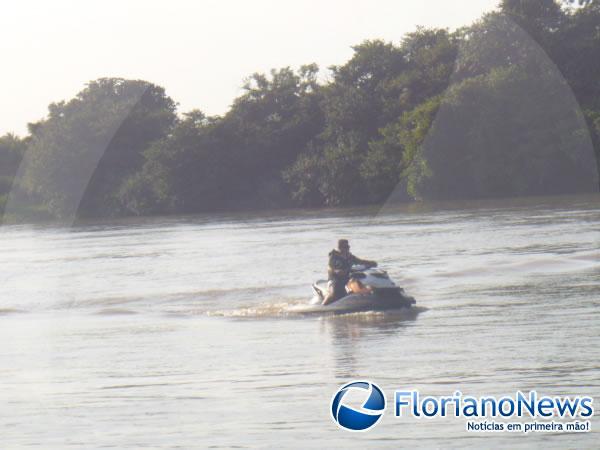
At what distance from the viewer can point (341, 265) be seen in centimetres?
2081

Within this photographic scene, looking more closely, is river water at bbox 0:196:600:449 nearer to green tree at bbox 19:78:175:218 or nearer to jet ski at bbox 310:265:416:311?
jet ski at bbox 310:265:416:311

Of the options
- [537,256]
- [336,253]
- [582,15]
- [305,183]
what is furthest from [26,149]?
[336,253]

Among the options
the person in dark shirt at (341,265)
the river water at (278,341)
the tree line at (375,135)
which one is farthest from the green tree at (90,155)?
the person in dark shirt at (341,265)

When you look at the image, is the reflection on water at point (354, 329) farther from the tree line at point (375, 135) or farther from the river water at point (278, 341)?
the tree line at point (375, 135)

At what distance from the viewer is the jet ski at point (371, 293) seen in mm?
20500

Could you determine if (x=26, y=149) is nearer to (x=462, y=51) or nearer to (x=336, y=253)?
(x=462, y=51)

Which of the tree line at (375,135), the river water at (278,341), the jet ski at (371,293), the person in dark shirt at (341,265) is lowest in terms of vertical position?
the river water at (278,341)

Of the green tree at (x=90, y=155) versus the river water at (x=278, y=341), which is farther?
the green tree at (x=90, y=155)

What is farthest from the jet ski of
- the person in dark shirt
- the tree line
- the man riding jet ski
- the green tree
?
the green tree

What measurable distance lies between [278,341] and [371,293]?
8.02 ft

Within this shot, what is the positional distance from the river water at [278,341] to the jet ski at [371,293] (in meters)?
0.19

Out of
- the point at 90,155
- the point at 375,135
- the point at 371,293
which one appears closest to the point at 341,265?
the point at 371,293

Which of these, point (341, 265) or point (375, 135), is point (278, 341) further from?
point (375, 135)

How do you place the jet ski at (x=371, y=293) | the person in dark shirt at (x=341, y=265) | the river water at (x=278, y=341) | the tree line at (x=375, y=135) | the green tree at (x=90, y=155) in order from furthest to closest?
the green tree at (x=90, y=155) < the tree line at (x=375, y=135) < the person in dark shirt at (x=341, y=265) < the jet ski at (x=371, y=293) < the river water at (x=278, y=341)
